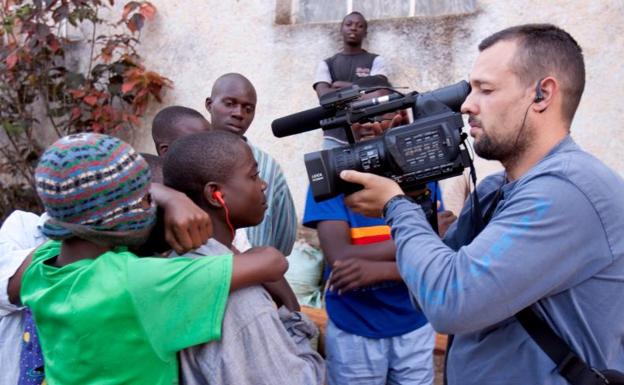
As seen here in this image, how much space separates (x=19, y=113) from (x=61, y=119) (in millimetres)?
352

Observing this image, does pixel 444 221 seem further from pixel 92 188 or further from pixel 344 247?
pixel 92 188

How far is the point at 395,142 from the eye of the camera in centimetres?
170

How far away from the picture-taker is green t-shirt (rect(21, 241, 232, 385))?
1.46 metres

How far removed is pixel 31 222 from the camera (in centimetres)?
196

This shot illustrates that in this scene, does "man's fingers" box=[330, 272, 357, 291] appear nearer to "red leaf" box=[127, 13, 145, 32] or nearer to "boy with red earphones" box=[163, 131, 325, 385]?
"boy with red earphones" box=[163, 131, 325, 385]

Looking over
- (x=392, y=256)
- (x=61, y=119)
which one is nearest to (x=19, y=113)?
(x=61, y=119)

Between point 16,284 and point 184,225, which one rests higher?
point 184,225

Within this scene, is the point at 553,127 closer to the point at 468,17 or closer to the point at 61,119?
the point at 468,17

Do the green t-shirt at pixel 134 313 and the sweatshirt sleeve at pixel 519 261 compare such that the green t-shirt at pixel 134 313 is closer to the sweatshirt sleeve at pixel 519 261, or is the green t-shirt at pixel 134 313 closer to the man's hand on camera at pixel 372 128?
the sweatshirt sleeve at pixel 519 261

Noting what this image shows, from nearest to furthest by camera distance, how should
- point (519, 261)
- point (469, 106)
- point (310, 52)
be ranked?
1. point (519, 261)
2. point (469, 106)
3. point (310, 52)

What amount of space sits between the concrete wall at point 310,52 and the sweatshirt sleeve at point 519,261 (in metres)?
2.94

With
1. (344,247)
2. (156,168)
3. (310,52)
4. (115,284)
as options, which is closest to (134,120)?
(310,52)

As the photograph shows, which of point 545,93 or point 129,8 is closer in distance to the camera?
point 545,93

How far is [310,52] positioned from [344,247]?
2.55m
